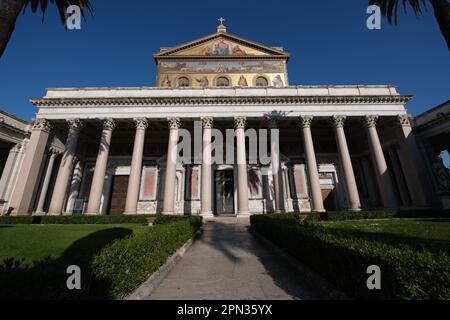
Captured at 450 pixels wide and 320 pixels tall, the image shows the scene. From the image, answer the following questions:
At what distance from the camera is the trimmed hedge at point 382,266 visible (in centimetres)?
260

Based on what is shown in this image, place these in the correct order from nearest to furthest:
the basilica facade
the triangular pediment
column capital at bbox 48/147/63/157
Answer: the basilica facade, column capital at bbox 48/147/63/157, the triangular pediment

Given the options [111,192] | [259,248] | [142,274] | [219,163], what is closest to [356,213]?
[259,248]

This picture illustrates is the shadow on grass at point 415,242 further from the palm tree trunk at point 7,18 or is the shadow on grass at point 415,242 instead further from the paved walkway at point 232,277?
the palm tree trunk at point 7,18

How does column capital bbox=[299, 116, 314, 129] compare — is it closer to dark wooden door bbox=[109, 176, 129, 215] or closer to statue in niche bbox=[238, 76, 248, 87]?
statue in niche bbox=[238, 76, 248, 87]

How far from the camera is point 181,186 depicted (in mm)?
24016

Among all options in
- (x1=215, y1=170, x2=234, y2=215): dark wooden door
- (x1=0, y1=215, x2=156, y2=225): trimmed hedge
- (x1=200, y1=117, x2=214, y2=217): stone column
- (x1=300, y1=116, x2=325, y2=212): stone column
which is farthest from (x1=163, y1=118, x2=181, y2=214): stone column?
(x1=300, y1=116, x2=325, y2=212): stone column

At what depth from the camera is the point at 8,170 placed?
68.3 feet

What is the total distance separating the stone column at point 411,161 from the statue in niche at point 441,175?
1.62 metres

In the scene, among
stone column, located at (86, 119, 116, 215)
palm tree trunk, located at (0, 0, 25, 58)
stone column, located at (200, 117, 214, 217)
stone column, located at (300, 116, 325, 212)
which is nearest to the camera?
palm tree trunk, located at (0, 0, 25, 58)

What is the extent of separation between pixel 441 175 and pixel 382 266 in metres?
23.3

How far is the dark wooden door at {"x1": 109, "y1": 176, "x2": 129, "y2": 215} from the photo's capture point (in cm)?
2431

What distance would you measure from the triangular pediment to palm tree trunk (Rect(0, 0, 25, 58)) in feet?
74.6

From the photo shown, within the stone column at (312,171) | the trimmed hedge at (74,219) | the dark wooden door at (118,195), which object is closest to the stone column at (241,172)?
the stone column at (312,171)

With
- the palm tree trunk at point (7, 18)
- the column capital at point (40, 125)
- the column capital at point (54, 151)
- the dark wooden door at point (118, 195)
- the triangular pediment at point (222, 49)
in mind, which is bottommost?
the dark wooden door at point (118, 195)
